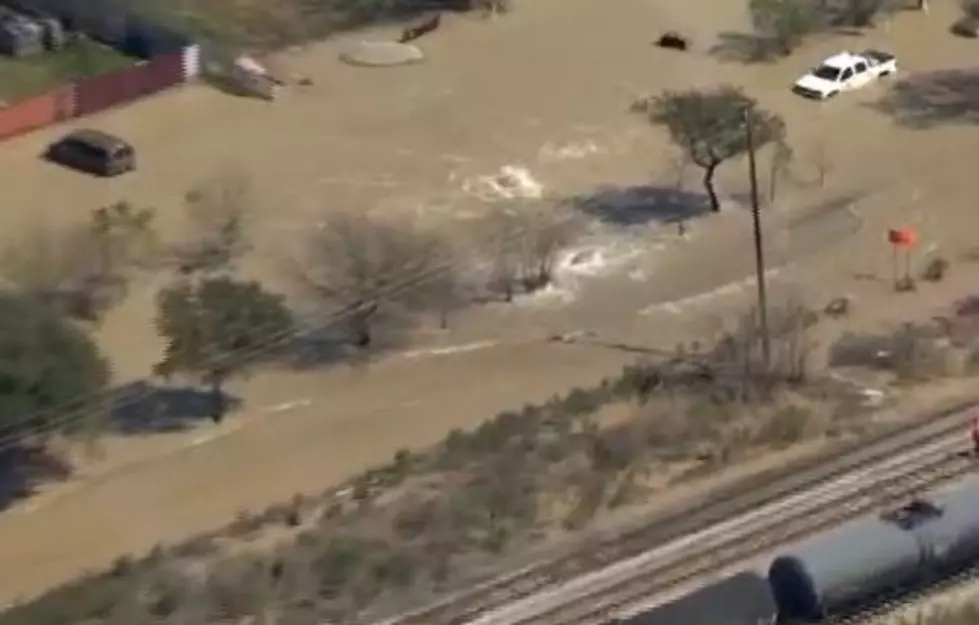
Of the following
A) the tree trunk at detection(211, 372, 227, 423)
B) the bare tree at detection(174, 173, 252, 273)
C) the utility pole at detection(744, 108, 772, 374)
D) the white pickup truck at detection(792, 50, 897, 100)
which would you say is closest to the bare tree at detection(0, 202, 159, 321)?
the bare tree at detection(174, 173, 252, 273)

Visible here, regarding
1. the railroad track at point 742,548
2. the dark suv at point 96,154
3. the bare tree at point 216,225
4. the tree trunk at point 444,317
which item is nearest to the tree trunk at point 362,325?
the tree trunk at point 444,317

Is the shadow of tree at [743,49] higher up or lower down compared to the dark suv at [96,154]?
higher up

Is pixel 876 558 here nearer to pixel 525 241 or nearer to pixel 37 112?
pixel 525 241

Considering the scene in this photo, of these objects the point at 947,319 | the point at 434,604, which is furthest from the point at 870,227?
the point at 434,604

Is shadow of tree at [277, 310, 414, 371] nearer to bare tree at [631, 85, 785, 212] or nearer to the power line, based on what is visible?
the power line

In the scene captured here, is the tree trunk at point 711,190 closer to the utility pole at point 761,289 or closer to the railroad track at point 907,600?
the utility pole at point 761,289

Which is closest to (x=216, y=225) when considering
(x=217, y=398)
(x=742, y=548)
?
(x=217, y=398)

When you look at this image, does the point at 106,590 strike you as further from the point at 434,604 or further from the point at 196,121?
the point at 196,121
